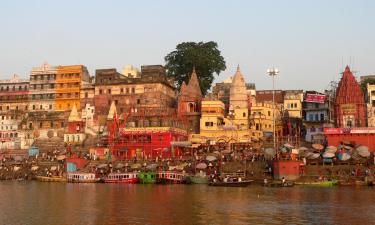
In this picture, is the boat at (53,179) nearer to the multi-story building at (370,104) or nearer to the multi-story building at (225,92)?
the multi-story building at (225,92)

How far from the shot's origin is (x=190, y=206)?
32.8 m

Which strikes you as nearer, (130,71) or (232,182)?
(232,182)

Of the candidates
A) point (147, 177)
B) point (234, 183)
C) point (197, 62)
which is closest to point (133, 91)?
point (197, 62)

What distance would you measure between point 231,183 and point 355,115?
2278 centimetres

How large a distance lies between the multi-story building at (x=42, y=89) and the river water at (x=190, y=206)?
1441 inches

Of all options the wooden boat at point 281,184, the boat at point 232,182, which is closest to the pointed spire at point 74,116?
the boat at point 232,182

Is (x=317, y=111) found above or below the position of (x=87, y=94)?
below

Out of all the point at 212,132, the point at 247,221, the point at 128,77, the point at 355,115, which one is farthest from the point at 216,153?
the point at 247,221

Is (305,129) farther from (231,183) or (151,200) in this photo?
(151,200)

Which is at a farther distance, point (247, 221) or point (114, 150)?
point (114, 150)

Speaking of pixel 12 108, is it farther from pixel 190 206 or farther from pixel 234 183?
pixel 190 206

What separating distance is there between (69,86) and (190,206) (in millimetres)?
51455

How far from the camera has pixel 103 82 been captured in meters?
76.8

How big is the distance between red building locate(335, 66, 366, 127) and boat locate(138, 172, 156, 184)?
23.7m
